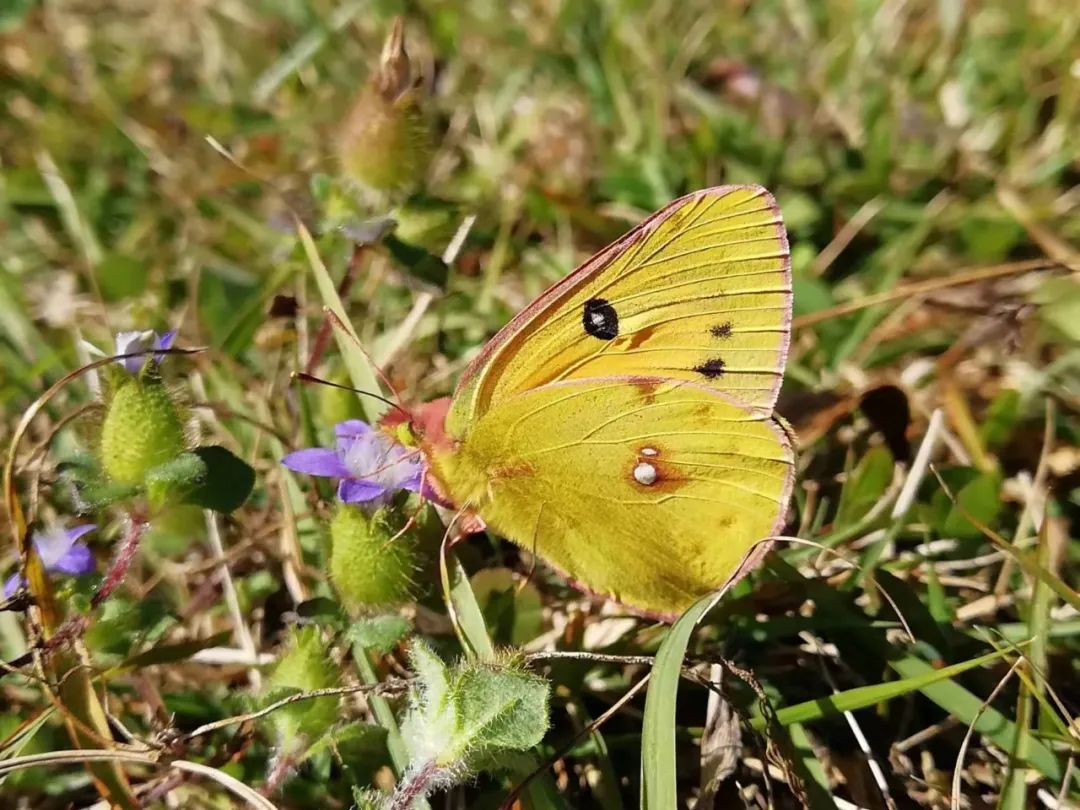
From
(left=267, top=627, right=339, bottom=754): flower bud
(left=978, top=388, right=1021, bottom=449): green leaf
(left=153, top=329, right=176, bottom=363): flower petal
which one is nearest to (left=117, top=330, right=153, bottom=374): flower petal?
(left=153, top=329, right=176, bottom=363): flower petal

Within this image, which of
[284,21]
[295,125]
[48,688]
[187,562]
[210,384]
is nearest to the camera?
[48,688]

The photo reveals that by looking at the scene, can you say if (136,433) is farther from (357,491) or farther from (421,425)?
(421,425)

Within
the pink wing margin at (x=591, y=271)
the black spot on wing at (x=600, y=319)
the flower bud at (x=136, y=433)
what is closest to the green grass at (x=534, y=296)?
the flower bud at (x=136, y=433)

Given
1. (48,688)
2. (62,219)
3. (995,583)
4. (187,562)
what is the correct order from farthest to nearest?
(62,219) < (187,562) < (995,583) < (48,688)

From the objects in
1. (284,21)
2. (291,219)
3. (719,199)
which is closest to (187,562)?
(291,219)

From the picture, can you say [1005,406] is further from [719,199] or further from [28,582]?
[28,582]

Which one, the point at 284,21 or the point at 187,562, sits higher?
the point at 284,21

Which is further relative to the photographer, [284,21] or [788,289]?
[284,21]

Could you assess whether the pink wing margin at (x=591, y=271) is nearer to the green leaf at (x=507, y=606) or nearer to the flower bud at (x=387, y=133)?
the green leaf at (x=507, y=606)
